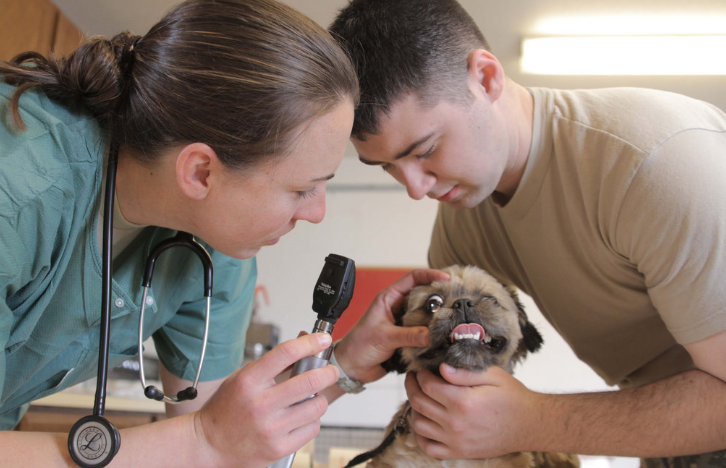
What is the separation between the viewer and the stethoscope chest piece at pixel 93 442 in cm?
86

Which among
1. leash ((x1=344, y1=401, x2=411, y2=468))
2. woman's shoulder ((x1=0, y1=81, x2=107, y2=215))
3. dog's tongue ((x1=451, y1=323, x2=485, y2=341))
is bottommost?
leash ((x1=344, y1=401, x2=411, y2=468))

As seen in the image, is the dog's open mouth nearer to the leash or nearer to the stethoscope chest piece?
the leash

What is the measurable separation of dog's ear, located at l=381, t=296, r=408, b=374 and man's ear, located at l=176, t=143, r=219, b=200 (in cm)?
62

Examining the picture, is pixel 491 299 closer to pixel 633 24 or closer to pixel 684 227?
pixel 684 227

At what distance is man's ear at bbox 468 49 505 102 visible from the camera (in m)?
1.29

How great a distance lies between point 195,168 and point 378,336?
1.94 feet

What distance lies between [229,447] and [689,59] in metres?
3.45

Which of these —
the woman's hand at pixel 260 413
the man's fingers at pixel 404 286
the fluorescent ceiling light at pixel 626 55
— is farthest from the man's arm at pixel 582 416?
the fluorescent ceiling light at pixel 626 55

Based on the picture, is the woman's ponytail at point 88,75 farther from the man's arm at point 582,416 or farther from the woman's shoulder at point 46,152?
the man's arm at point 582,416

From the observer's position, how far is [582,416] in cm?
115

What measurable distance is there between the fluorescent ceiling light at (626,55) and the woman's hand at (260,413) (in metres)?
2.93

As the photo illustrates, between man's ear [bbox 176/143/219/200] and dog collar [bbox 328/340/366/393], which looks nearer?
man's ear [bbox 176/143/219/200]

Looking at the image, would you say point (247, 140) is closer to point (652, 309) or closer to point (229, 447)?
point (229, 447)

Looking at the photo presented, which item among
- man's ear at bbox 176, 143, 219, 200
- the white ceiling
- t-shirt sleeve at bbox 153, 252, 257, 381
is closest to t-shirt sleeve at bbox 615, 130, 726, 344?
man's ear at bbox 176, 143, 219, 200
